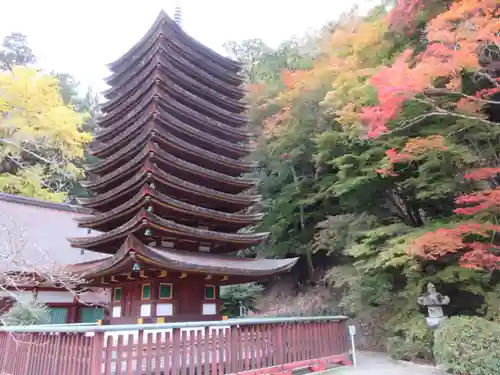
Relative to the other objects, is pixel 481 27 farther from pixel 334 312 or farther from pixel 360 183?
pixel 334 312

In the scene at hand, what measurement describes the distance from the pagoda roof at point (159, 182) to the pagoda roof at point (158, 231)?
3.28ft

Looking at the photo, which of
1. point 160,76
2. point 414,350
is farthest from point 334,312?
point 160,76

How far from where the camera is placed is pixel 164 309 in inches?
358

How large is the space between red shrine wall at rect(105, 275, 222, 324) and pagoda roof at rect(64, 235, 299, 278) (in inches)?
27.0

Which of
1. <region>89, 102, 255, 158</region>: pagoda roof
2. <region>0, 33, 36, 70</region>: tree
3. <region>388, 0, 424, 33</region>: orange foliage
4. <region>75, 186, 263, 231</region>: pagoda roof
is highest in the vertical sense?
<region>0, 33, 36, 70</region>: tree

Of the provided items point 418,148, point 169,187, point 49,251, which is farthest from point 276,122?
point 49,251

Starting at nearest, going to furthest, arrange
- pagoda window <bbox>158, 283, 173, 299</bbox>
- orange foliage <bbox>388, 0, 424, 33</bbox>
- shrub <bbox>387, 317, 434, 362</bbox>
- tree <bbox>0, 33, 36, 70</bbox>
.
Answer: pagoda window <bbox>158, 283, 173, 299</bbox> < shrub <bbox>387, 317, 434, 362</bbox> < orange foliage <bbox>388, 0, 424, 33</bbox> < tree <bbox>0, 33, 36, 70</bbox>

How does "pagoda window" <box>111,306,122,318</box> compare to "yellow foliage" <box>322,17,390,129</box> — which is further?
"yellow foliage" <box>322,17,390,129</box>

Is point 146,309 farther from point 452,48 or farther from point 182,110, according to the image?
point 452,48

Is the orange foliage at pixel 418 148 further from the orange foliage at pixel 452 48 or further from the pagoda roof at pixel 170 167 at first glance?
the pagoda roof at pixel 170 167

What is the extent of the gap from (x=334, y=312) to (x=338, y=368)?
700cm

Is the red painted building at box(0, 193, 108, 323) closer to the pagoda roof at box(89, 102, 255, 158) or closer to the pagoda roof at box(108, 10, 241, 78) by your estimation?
the pagoda roof at box(89, 102, 255, 158)

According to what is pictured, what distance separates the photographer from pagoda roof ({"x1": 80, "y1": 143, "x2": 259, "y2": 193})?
388 inches

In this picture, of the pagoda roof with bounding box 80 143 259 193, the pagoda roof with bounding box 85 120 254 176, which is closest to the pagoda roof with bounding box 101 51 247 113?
the pagoda roof with bounding box 85 120 254 176
